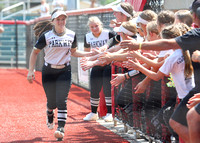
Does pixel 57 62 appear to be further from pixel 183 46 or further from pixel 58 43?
pixel 183 46

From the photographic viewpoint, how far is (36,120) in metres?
8.36

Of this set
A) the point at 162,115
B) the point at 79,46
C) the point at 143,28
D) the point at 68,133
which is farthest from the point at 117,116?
the point at 79,46

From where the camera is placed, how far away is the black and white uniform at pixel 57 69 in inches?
270

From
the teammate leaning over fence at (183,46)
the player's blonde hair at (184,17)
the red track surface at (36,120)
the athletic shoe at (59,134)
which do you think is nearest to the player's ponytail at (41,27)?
the red track surface at (36,120)

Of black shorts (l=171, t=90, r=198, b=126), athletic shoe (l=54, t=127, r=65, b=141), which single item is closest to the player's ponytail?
athletic shoe (l=54, t=127, r=65, b=141)

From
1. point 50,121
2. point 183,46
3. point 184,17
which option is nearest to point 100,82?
point 50,121

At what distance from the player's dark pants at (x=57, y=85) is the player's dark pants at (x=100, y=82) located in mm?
1273

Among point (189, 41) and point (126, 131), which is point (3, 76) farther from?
Result: point (189, 41)

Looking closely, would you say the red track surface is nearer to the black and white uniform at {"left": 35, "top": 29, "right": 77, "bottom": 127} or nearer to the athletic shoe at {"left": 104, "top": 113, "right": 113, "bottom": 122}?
the athletic shoe at {"left": 104, "top": 113, "right": 113, "bottom": 122}

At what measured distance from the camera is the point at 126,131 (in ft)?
23.4

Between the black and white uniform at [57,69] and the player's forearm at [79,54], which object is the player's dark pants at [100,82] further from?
the black and white uniform at [57,69]

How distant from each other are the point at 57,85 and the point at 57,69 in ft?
0.81

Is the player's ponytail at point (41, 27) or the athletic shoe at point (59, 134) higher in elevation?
the player's ponytail at point (41, 27)

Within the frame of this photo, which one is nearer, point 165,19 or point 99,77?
point 165,19
